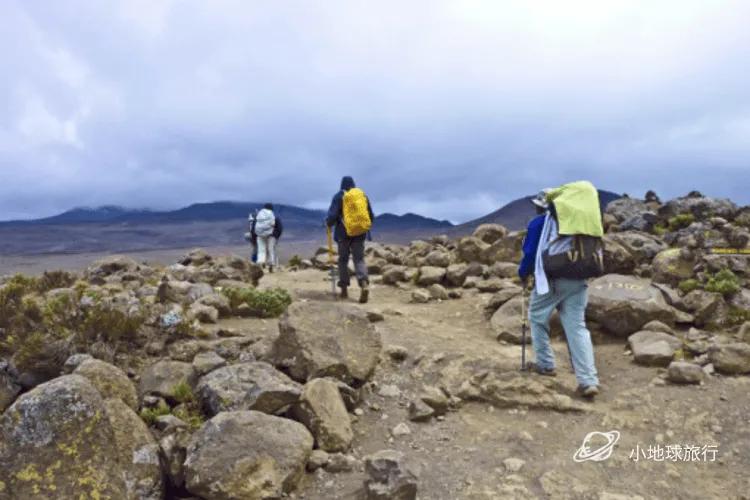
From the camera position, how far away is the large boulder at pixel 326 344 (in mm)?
7746

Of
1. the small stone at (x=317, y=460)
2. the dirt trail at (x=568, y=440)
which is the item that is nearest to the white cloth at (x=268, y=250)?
the dirt trail at (x=568, y=440)

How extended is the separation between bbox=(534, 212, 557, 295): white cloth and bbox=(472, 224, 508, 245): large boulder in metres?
11.8

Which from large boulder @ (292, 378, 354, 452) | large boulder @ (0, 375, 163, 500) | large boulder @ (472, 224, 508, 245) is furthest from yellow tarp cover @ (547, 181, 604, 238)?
large boulder @ (472, 224, 508, 245)

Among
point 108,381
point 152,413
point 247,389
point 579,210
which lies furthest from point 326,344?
point 579,210

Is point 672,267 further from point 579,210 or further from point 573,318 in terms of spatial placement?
point 579,210

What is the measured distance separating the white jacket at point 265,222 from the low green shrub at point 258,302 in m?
10.7

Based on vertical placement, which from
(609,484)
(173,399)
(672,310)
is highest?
(672,310)

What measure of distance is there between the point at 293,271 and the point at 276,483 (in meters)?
16.8

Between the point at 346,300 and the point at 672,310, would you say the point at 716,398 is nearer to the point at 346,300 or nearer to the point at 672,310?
the point at 672,310

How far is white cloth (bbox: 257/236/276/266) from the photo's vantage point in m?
22.7

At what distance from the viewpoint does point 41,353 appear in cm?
792

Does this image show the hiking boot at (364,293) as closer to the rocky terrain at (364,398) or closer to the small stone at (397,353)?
the rocky terrain at (364,398)

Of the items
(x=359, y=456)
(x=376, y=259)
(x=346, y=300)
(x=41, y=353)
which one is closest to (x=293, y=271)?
(x=376, y=259)

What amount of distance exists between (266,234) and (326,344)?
15.0 meters
